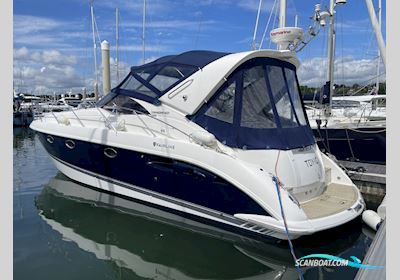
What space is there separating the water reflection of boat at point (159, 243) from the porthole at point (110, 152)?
0.91 m

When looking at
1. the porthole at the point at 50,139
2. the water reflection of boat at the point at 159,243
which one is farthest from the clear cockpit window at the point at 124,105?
the water reflection of boat at the point at 159,243

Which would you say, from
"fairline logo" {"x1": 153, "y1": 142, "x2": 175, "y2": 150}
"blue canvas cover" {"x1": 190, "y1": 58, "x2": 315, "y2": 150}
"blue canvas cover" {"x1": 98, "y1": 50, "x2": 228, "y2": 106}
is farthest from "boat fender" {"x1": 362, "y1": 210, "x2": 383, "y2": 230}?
"blue canvas cover" {"x1": 98, "y1": 50, "x2": 228, "y2": 106}

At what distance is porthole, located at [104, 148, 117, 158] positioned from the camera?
252 inches

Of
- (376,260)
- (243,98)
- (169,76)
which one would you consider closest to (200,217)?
(243,98)

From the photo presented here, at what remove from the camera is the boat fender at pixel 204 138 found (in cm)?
521

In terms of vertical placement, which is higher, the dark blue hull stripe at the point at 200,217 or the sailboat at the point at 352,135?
the sailboat at the point at 352,135

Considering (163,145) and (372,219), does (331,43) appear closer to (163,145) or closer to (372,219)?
(372,219)

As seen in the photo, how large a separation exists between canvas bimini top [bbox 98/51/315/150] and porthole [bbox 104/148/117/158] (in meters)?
1.20

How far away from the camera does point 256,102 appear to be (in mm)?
5602

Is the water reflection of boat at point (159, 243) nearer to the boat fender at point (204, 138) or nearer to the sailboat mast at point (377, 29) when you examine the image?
the boat fender at point (204, 138)

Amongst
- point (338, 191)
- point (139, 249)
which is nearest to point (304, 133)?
point (338, 191)

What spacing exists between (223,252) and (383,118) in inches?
344

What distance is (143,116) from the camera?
6324 mm

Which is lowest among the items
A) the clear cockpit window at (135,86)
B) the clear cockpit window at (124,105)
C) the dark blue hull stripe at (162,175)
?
the dark blue hull stripe at (162,175)
